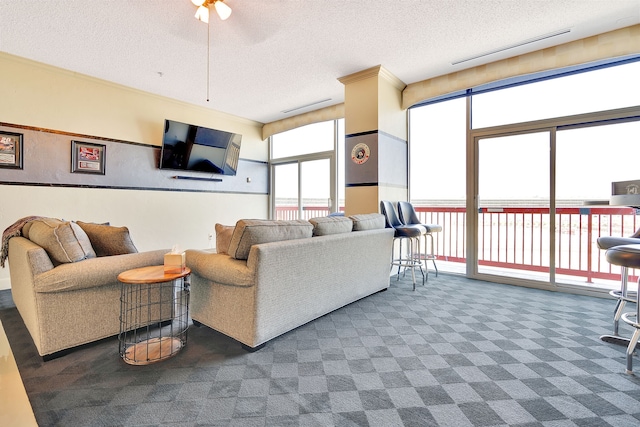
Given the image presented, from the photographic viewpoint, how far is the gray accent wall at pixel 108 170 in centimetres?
357

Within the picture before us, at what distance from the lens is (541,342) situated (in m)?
2.06

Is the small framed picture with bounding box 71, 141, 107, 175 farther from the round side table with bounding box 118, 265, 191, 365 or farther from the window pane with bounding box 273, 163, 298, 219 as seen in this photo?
the window pane with bounding box 273, 163, 298, 219

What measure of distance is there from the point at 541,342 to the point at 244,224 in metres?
2.36

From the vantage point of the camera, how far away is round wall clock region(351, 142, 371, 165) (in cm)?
398

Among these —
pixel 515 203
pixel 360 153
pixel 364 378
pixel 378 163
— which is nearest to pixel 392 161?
pixel 378 163

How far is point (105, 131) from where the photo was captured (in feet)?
13.7

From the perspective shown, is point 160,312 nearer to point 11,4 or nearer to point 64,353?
point 64,353

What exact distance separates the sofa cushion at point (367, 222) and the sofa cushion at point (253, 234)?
0.95 metres

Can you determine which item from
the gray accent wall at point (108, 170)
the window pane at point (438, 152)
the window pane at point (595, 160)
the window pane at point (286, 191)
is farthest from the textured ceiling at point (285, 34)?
the window pane at point (286, 191)

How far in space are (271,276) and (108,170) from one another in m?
3.85

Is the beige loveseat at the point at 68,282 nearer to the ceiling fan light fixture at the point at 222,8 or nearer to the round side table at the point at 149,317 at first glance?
the round side table at the point at 149,317

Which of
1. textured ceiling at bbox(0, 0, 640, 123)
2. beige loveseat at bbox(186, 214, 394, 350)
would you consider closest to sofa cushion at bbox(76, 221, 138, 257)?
beige loveseat at bbox(186, 214, 394, 350)

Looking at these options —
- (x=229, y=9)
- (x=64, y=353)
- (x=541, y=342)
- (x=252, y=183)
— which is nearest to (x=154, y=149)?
(x=252, y=183)

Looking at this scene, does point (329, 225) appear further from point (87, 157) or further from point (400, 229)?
point (87, 157)
